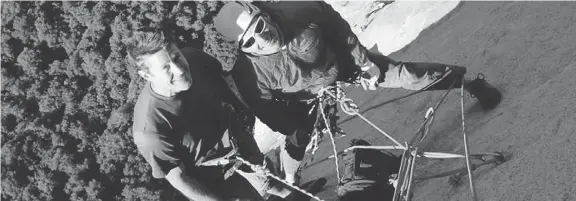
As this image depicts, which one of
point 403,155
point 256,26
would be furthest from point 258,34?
point 403,155

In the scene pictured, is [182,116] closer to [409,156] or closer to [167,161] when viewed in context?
[167,161]

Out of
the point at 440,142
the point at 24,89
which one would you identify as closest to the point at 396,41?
the point at 440,142

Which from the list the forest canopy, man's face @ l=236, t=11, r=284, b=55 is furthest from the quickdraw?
the forest canopy

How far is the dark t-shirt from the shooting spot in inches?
132

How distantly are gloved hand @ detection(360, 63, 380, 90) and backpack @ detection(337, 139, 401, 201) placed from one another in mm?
524

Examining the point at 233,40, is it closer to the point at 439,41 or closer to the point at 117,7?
the point at 439,41

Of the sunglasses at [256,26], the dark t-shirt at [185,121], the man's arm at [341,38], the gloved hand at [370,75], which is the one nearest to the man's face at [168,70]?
the dark t-shirt at [185,121]

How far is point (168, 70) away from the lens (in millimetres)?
3223

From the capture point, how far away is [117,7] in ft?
71.4

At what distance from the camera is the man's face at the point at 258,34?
3508 mm

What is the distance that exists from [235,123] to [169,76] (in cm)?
103

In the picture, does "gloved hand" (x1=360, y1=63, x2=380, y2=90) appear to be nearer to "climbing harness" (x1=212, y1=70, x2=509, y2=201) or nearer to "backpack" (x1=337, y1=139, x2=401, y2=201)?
"climbing harness" (x1=212, y1=70, x2=509, y2=201)

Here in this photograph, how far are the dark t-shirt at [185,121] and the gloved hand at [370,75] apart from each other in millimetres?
1076

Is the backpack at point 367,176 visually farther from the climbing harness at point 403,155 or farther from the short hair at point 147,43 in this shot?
the short hair at point 147,43
